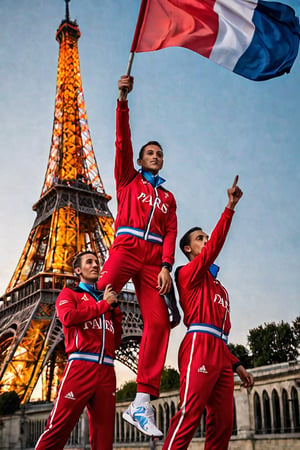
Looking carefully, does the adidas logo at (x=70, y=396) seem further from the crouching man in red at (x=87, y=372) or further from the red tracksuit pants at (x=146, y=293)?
the red tracksuit pants at (x=146, y=293)

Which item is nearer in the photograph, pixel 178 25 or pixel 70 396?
pixel 70 396

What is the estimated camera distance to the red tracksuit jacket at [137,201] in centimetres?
491

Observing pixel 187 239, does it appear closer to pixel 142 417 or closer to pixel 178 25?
pixel 142 417

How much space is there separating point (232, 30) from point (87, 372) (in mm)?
3720

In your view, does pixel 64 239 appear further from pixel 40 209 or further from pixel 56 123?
pixel 56 123

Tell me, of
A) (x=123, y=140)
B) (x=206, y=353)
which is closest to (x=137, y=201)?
(x=123, y=140)

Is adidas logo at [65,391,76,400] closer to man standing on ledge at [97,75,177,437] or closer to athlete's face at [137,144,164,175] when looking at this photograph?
man standing on ledge at [97,75,177,437]

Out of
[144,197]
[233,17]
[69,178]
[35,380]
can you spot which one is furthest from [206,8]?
[69,178]

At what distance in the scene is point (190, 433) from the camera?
14.0ft

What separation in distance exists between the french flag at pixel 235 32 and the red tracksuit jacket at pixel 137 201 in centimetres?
106

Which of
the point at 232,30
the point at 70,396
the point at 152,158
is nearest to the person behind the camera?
the point at 70,396

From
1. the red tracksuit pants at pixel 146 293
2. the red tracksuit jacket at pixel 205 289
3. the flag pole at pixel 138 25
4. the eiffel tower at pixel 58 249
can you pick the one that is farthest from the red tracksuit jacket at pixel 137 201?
the eiffel tower at pixel 58 249

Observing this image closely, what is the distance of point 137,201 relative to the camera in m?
5.00

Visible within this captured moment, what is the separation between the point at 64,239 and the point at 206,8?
96.9 ft
